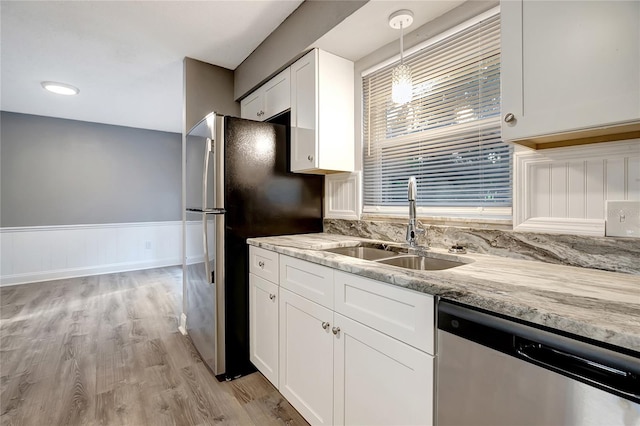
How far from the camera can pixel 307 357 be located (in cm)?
148

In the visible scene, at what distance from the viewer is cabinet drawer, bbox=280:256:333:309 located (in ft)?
4.45

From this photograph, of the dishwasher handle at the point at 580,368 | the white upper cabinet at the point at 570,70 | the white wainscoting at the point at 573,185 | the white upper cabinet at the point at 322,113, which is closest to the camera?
the dishwasher handle at the point at 580,368

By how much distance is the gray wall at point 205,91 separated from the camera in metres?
2.68

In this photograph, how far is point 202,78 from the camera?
9.04ft

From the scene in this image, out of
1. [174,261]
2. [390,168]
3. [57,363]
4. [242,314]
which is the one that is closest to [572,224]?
[390,168]

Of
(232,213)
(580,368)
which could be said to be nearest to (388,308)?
(580,368)

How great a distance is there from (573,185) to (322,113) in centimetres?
139

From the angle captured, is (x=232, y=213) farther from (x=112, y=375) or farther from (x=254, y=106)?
(x=112, y=375)

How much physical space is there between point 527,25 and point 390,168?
107 centimetres

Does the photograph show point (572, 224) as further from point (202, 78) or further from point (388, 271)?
point (202, 78)

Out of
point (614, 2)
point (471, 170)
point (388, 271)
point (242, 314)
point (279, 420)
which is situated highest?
point (614, 2)

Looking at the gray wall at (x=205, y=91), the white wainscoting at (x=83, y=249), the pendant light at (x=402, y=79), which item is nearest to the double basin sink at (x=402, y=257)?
the pendant light at (x=402, y=79)

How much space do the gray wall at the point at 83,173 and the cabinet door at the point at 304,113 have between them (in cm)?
409

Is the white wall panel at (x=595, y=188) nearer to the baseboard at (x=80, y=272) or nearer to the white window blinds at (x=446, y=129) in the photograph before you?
the white window blinds at (x=446, y=129)
